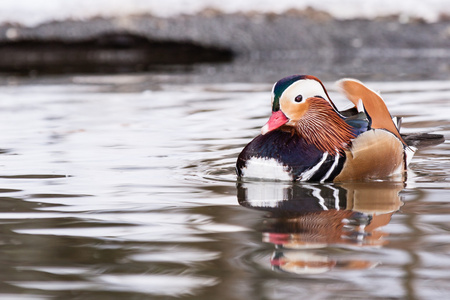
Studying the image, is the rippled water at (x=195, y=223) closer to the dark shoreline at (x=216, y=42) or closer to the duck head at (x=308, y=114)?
the duck head at (x=308, y=114)

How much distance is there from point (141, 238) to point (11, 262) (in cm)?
41

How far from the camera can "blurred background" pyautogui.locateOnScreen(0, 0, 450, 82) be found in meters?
10.5

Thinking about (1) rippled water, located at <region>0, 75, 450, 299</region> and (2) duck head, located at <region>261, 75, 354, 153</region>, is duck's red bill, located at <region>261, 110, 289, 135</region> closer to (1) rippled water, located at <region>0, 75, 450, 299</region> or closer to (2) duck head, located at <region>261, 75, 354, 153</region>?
(2) duck head, located at <region>261, 75, 354, 153</region>

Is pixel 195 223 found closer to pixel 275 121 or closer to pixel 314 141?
pixel 275 121

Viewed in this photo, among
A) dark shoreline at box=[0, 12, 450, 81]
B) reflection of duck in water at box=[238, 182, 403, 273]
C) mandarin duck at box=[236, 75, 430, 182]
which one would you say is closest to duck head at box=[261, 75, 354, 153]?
mandarin duck at box=[236, 75, 430, 182]

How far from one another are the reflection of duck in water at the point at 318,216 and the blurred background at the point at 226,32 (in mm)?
6513

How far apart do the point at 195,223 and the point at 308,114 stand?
958mm

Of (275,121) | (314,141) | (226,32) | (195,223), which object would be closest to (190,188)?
(275,121)

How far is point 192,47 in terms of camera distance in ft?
36.3

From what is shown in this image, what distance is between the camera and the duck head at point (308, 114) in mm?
3576

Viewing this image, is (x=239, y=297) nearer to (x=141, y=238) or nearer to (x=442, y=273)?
(x=442, y=273)

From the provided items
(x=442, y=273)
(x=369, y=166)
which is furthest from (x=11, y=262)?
(x=369, y=166)

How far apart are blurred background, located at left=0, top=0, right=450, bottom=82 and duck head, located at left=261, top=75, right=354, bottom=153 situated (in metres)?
6.27

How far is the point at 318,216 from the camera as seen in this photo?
9.81 feet
